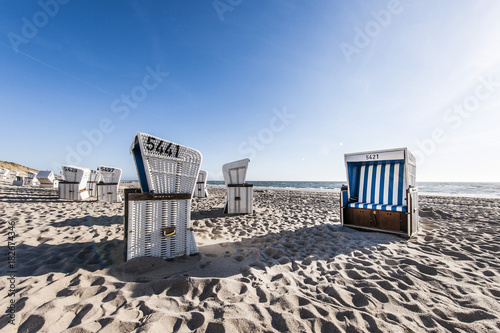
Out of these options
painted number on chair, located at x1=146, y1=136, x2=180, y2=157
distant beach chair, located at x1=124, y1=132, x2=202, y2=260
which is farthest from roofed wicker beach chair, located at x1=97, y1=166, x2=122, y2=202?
painted number on chair, located at x1=146, y1=136, x2=180, y2=157

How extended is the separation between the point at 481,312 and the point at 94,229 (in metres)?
7.52

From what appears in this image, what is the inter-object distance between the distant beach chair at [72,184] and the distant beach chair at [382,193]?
1439 cm

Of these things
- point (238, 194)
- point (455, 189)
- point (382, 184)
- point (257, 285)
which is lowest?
point (455, 189)

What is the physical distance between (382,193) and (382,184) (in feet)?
0.94

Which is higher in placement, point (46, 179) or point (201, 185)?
point (46, 179)

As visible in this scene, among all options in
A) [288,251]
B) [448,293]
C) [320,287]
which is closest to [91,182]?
[288,251]

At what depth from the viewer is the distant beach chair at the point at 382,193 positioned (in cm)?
529

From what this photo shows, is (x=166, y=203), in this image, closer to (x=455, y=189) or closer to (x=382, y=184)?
(x=382, y=184)

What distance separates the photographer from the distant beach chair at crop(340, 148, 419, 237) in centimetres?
529

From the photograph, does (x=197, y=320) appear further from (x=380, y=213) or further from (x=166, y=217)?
(x=380, y=213)

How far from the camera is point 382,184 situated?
20.8ft

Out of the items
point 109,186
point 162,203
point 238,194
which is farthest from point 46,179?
point 162,203

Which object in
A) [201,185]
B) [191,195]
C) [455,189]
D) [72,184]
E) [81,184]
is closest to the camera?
[191,195]

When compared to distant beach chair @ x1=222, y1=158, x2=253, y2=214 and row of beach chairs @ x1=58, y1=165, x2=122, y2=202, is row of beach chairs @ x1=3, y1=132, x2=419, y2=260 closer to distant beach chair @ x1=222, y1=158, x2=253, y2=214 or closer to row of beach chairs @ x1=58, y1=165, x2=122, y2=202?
distant beach chair @ x1=222, y1=158, x2=253, y2=214
